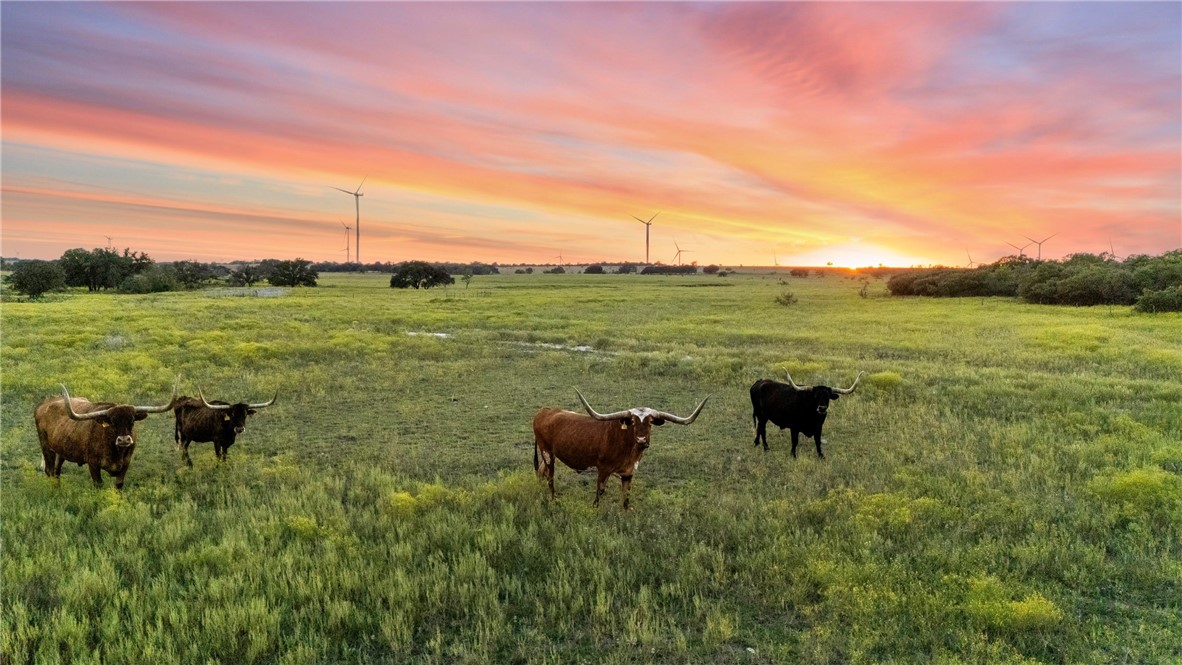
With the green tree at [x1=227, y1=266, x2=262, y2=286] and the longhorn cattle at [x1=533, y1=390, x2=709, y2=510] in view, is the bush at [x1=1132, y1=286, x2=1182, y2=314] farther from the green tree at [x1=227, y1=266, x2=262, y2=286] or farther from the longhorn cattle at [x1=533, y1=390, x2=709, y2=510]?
the green tree at [x1=227, y1=266, x2=262, y2=286]

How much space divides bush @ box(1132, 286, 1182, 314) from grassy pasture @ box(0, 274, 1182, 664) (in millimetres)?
28077

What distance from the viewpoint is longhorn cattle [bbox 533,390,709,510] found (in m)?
8.85

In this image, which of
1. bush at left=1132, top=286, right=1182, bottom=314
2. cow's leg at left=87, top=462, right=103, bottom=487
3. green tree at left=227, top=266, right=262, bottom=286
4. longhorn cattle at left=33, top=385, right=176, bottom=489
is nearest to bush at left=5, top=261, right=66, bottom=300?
green tree at left=227, top=266, right=262, bottom=286

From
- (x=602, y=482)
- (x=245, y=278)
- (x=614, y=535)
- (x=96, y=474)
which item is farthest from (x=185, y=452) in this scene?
(x=245, y=278)

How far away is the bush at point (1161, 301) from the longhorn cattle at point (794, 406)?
132 ft

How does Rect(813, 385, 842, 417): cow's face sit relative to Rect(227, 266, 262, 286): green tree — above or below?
below

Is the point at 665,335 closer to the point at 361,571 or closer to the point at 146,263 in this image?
the point at 361,571

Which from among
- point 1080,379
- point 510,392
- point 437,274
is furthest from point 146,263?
point 1080,379

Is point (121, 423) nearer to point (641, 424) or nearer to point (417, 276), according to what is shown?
point (641, 424)

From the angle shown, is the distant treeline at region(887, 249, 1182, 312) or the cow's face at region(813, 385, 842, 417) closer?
the cow's face at region(813, 385, 842, 417)

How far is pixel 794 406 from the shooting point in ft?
41.4

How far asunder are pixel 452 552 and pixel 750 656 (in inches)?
148

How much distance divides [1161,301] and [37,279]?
309ft

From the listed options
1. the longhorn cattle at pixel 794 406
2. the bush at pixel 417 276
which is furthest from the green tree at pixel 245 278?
the longhorn cattle at pixel 794 406
